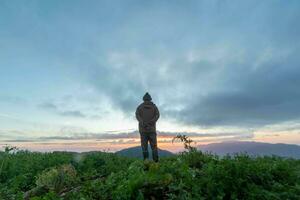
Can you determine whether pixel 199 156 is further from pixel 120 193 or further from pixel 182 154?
pixel 120 193

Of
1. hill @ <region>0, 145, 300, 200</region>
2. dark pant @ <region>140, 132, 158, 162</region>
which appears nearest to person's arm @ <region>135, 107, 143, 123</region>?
dark pant @ <region>140, 132, 158, 162</region>

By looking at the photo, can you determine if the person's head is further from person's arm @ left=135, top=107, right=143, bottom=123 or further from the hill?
the hill

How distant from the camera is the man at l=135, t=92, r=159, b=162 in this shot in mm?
21875

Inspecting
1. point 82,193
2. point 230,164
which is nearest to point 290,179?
point 230,164

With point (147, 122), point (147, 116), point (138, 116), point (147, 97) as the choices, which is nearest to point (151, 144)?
point (147, 122)

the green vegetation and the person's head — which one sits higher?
the person's head

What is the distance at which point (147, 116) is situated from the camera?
22.0 meters

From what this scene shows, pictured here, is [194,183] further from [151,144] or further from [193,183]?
[151,144]

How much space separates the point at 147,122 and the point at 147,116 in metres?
0.29

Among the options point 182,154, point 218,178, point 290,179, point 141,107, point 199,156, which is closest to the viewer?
point 218,178

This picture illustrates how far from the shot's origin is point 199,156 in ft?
47.6

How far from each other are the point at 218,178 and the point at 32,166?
478 inches

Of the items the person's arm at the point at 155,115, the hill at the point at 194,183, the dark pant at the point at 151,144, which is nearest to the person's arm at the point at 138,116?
the person's arm at the point at 155,115

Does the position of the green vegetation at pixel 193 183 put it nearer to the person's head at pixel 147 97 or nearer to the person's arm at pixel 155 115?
the person's arm at pixel 155 115
